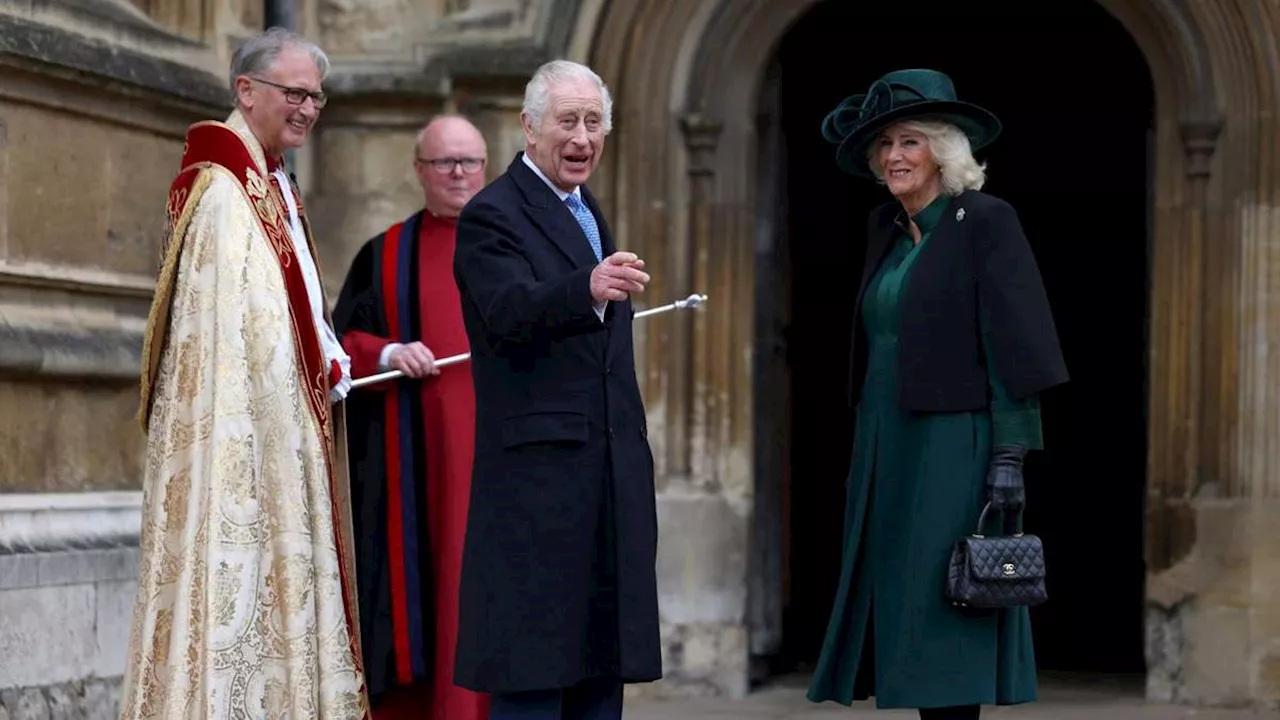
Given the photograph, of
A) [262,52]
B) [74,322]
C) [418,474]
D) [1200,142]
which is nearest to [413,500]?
[418,474]

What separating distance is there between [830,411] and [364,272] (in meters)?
6.00

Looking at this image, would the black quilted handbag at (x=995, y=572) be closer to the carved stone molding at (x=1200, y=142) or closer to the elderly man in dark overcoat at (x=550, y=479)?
the elderly man in dark overcoat at (x=550, y=479)

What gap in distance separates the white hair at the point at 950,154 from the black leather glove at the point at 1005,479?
61 cm

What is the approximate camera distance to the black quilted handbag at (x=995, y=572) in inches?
199

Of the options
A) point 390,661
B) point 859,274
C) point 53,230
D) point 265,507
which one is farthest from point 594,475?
point 859,274

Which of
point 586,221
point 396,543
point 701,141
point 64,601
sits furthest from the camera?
point 701,141

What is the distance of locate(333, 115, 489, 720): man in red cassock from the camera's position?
246 inches

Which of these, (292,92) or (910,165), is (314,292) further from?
(910,165)

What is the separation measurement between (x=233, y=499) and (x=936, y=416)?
1.57 metres

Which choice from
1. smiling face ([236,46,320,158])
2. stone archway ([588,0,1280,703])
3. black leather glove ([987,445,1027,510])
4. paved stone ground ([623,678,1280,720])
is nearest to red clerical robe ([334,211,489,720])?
smiling face ([236,46,320,158])

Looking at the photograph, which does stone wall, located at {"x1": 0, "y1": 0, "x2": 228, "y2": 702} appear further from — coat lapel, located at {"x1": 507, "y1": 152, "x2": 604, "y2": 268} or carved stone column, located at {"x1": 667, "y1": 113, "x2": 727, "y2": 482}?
coat lapel, located at {"x1": 507, "y1": 152, "x2": 604, "y2": 268}

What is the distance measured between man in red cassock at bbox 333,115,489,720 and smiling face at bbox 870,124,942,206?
1.43 m

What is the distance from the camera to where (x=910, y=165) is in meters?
5.31

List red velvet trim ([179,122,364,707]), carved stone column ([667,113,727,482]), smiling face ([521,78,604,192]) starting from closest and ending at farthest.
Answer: smiling face ([521,78,604,192]) < red velvet trim ([179,122,364,707]) < carved stone column ([667,113,727,482])
